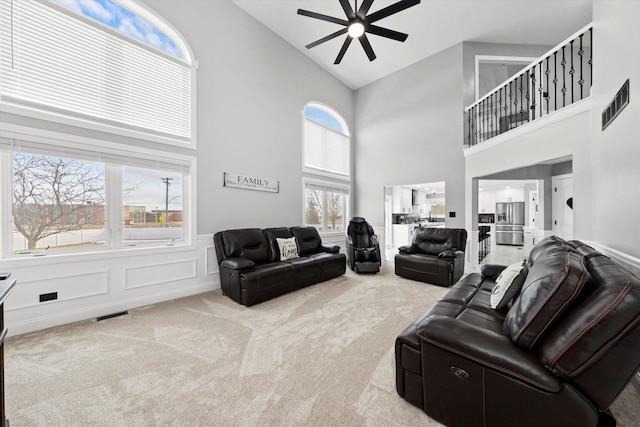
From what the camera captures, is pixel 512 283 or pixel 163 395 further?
pixel 512 283

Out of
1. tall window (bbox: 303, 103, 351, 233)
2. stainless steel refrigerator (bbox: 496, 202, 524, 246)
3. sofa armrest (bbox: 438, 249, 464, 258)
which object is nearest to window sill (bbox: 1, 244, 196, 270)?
tall window (bbox: 303, 103, 351, 233)

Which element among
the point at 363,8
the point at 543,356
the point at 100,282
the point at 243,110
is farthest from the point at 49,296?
the point at 363,8

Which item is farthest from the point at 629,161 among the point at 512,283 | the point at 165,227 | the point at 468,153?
the point at 165,227

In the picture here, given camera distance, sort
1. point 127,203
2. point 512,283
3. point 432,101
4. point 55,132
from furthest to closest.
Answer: point 432,101 → point 127,203 → point 55,132 → point 512,283

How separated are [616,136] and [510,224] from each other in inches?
343

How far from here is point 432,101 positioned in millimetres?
5840

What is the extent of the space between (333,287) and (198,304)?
198 cm

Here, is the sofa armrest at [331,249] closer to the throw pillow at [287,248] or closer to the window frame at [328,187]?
the throw pillow at [287,248]

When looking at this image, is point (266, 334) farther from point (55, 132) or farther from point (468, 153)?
point (468, 153)

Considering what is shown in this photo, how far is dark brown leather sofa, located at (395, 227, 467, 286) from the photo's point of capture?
13.8 feet

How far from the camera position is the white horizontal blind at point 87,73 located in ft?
8.68

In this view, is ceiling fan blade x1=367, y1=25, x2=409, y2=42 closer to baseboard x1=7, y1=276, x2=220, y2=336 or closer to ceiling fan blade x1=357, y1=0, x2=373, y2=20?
ceiling fan blade x1=357, y1=0, x2=373, y2=20

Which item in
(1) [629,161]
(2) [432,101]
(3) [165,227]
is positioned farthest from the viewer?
(2) [432,101]

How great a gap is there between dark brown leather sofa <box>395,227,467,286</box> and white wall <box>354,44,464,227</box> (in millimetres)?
925
